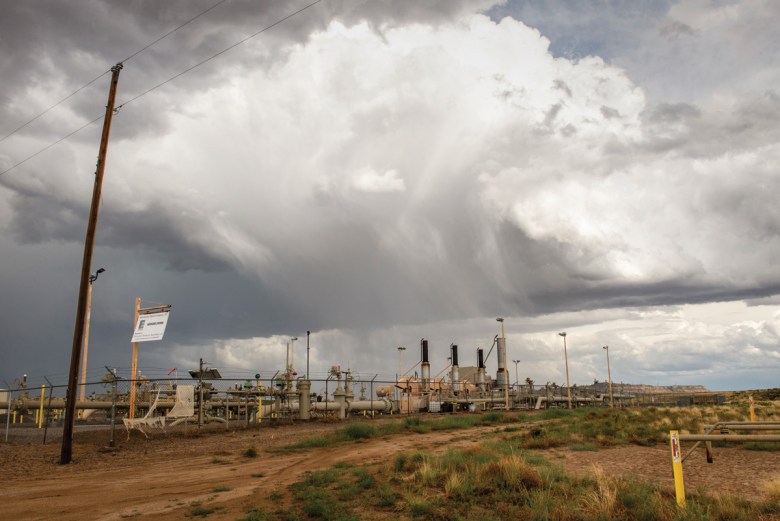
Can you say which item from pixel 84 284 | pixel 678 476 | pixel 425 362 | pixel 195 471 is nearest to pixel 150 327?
pixel 84 284

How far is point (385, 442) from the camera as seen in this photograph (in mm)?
23547

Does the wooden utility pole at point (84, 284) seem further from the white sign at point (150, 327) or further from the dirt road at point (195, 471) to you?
the white sign at point (150, 327)

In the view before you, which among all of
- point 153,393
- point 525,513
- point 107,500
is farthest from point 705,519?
point 153,393

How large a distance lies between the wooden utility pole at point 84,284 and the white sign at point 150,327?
5.95 metres

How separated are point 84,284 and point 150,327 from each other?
7020 millimetres

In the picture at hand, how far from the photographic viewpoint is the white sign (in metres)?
25.9

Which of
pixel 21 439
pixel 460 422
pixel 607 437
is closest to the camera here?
pixel 607 437

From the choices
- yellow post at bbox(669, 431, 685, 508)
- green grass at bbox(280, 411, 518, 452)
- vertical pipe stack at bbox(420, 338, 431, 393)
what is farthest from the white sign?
vertical pipe stack at bbox(420, 338, 431, 393)

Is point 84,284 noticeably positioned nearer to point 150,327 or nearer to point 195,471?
point 150,327

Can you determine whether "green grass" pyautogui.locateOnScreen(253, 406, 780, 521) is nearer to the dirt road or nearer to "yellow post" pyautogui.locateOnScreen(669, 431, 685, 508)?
"yellow post" pyautogui.locateOnScreen(669, 431, 685, 508)

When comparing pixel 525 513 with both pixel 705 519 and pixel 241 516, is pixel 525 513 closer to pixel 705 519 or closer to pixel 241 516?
pixel 705 519

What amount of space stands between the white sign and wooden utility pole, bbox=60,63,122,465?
19.5 ft

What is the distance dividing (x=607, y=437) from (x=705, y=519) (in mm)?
15196

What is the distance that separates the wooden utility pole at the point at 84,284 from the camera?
60.6ft
